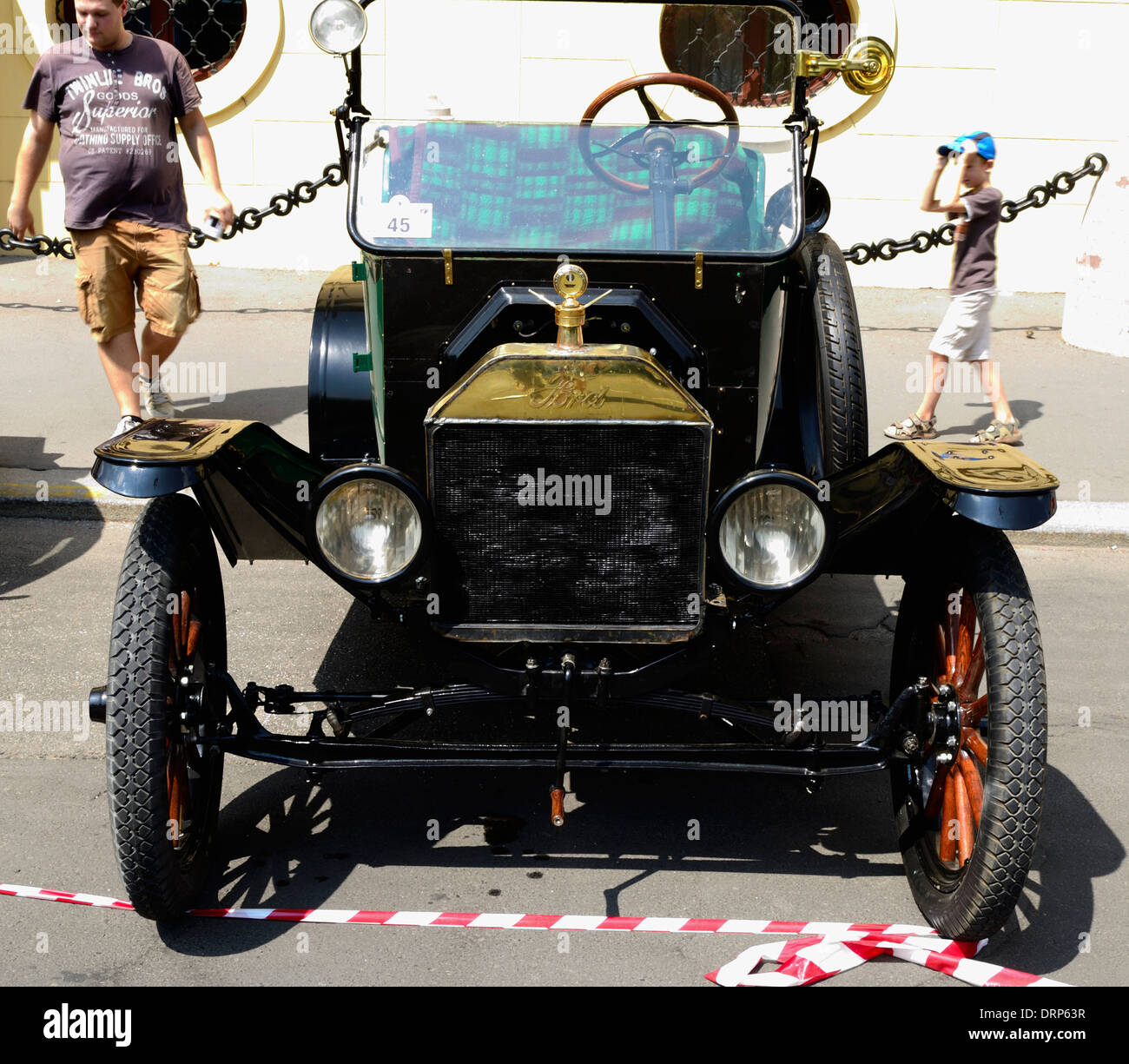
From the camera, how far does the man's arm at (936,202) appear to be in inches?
274

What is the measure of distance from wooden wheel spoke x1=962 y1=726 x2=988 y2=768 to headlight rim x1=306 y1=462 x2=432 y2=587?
4.54 ft

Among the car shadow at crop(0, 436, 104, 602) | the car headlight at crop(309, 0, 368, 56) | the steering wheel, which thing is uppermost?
the car headlight at crop(309, 0, 368, 56)

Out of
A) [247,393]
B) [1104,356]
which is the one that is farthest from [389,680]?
[1104,356]

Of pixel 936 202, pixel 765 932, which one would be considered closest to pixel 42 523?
pixel 765 932

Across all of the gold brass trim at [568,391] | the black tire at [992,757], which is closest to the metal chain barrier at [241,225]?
the gold brass trim at [568,391]

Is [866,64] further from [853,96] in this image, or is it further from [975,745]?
[853,96]

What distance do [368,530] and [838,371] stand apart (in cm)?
206

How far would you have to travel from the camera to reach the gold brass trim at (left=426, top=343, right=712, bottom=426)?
3.15 meters

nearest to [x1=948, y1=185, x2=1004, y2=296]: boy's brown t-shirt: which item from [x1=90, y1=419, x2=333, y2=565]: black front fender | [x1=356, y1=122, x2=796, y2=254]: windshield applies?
[x1=356, y1=122, x2=796, y2=254]: windshield

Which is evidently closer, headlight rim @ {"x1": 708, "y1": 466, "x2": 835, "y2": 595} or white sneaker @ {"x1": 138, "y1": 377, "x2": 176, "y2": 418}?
headlight rim @ {"x1": 708, "y1": 466, "x2": 835, "y2": 595}

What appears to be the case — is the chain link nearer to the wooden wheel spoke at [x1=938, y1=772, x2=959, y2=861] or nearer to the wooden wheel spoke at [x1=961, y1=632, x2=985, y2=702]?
the wooden wheel spoke at [x1=961, y1=632, x2=985, y2=702]

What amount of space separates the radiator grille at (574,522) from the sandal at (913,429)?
13.1ft

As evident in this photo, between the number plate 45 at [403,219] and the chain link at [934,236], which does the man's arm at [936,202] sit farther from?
the number plate 45 at [403,219]

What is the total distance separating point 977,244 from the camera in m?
6.89
